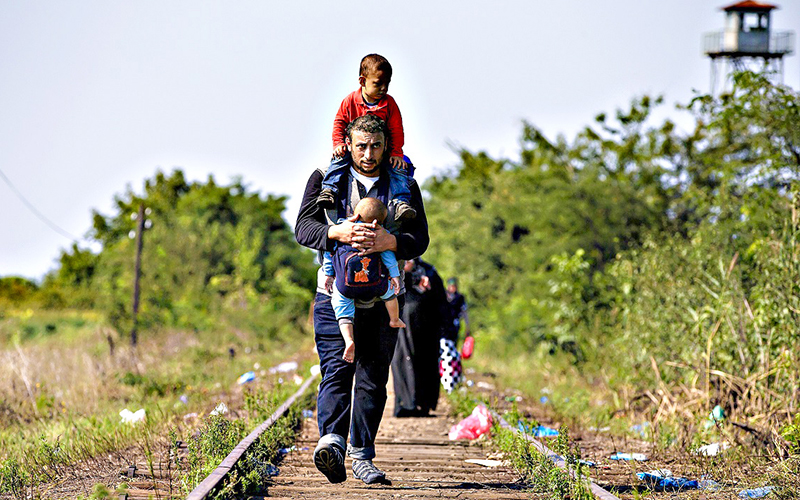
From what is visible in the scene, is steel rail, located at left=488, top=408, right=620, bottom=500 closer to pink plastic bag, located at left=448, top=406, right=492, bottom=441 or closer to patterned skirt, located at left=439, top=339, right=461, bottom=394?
pink plastic bag, located at left=448, top=406, right=492, bottom=441

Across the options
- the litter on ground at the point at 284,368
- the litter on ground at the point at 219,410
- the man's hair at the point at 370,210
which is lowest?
the litter on ground at the point at 219,410

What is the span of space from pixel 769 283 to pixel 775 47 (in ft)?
103

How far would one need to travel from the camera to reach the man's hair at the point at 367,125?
5.86 meters

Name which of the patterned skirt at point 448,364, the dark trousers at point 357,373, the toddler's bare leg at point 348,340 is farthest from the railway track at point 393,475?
the patterned skirt at point 448,364

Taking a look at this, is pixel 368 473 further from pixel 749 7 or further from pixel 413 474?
pixel 749 7

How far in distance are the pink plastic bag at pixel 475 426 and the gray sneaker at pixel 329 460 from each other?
3.55 meters

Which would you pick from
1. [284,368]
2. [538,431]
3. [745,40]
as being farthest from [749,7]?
[538,431]

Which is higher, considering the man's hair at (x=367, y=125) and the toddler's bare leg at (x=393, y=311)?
the man's hair at (x=367, y=125)

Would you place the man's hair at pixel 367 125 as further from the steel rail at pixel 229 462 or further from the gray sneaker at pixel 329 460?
the steel rail at pixel 229 462

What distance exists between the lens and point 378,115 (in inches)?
241

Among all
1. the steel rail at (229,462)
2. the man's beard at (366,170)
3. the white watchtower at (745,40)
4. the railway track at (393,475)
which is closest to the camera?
the steel rail at (229,462)

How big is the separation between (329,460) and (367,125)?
193 cm

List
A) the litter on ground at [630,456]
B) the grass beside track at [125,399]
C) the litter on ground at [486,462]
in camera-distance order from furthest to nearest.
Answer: the litter on ground at [630,456] → the litter on ground at [486,462] → the grass beside track at [125,399]

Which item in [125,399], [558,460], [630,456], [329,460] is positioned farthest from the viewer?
[125,399]
